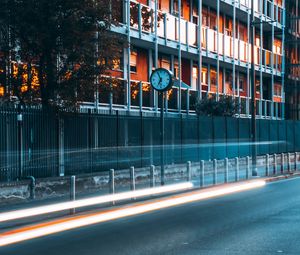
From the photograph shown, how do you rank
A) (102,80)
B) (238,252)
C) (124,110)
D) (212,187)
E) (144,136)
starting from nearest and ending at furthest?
(238,252) < (102,80) < (212,187) < (144,136) < (124,110)

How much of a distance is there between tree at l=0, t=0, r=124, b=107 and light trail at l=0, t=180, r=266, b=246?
12.4ft

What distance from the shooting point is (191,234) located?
1102 centimetres

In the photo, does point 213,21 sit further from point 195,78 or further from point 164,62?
point 164,62

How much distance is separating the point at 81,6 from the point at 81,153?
4.54 metres

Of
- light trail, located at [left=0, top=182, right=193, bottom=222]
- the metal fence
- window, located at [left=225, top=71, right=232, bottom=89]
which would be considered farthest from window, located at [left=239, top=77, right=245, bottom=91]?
light trail, located at [left=0, top=182, right=193, bottom=222]

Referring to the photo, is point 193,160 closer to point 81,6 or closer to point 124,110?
point 124,110

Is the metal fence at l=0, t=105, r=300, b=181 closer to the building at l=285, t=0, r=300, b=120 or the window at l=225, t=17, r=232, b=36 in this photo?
the window at l=225, t=17, r=232, b=36

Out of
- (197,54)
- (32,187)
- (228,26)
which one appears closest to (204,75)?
(197,54)

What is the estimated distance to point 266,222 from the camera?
1241 cm

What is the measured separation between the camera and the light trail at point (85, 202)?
11.5 meters

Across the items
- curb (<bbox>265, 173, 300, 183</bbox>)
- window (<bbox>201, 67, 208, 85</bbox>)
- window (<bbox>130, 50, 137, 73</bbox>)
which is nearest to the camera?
curb (<bbox>265, 173, 300, 183</bbox>)

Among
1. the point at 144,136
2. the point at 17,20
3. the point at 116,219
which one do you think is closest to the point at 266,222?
the point at 116,219

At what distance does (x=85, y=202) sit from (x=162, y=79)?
622cm

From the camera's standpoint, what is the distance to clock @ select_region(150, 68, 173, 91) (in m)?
Result: 18.5
